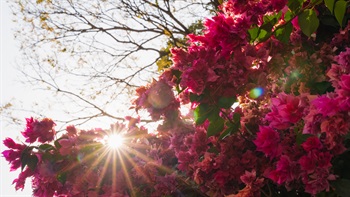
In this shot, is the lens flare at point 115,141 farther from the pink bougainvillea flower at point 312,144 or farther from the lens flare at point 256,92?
the pink bougainvillea flower at point 312,144

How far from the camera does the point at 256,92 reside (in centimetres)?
214

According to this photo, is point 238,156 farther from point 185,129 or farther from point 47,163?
point 47,163

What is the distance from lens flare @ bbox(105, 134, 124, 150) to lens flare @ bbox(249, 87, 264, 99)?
1.18 metres

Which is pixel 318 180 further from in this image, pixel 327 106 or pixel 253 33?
pixel 253 33

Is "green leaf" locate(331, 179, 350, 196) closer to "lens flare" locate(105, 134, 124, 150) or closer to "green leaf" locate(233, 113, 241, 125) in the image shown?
"green leaf" locate(233, 113, 241, 125)

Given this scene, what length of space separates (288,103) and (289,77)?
74 centimetres

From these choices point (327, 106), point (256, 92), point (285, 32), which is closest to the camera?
point (327, 106)

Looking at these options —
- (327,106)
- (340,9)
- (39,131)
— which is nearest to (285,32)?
(340,9)

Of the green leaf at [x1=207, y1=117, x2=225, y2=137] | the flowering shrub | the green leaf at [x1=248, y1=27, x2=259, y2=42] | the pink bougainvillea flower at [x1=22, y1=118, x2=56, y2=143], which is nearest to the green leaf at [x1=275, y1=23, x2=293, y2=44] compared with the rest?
the flowering shrub

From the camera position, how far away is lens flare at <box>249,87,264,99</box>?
2121 millimetres

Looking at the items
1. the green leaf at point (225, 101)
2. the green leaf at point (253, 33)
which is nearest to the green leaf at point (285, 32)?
the green leaf at point (253, 33)

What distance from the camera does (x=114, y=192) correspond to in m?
2.55

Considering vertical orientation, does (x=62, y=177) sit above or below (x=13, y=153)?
below

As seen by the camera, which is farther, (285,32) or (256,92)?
(256,92)
